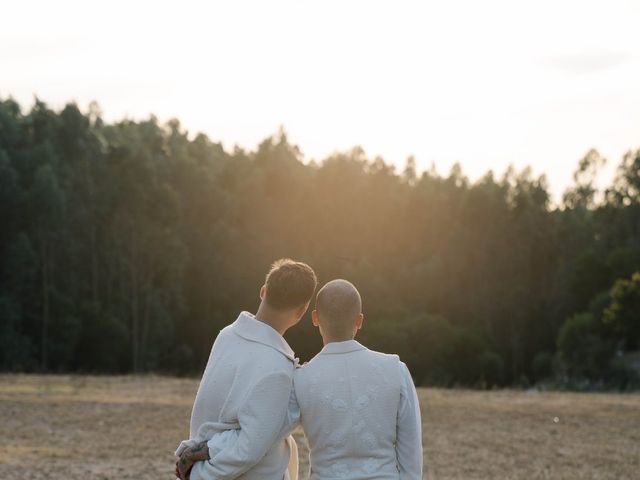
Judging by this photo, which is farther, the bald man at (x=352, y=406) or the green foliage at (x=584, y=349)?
the green foliage at (x=584, y=349)

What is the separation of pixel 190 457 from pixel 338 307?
81cm

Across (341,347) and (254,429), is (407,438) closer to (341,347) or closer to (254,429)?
(341,347)

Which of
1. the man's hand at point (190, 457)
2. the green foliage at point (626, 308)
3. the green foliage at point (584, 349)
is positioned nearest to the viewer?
the man's hand at point (190, 457)

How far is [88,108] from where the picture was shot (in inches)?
2061

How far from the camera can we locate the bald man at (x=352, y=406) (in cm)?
397

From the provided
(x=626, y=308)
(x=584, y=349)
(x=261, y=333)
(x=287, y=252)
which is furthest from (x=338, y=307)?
(x=287, y=252)

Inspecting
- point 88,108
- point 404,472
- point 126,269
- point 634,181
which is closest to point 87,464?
point 404,472

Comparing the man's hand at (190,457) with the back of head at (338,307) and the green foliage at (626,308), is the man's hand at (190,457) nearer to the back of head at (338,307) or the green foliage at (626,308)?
the back of head at (338,307)

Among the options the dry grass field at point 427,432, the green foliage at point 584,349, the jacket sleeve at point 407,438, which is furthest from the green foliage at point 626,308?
the jacket sleeve at point 407,438

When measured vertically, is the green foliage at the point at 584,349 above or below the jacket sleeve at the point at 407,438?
below

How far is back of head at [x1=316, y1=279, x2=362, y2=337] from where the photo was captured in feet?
13.1

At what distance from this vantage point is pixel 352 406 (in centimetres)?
397

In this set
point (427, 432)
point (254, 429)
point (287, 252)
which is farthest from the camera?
point (287, 252)

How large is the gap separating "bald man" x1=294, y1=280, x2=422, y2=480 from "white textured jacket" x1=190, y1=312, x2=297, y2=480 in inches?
4.5
